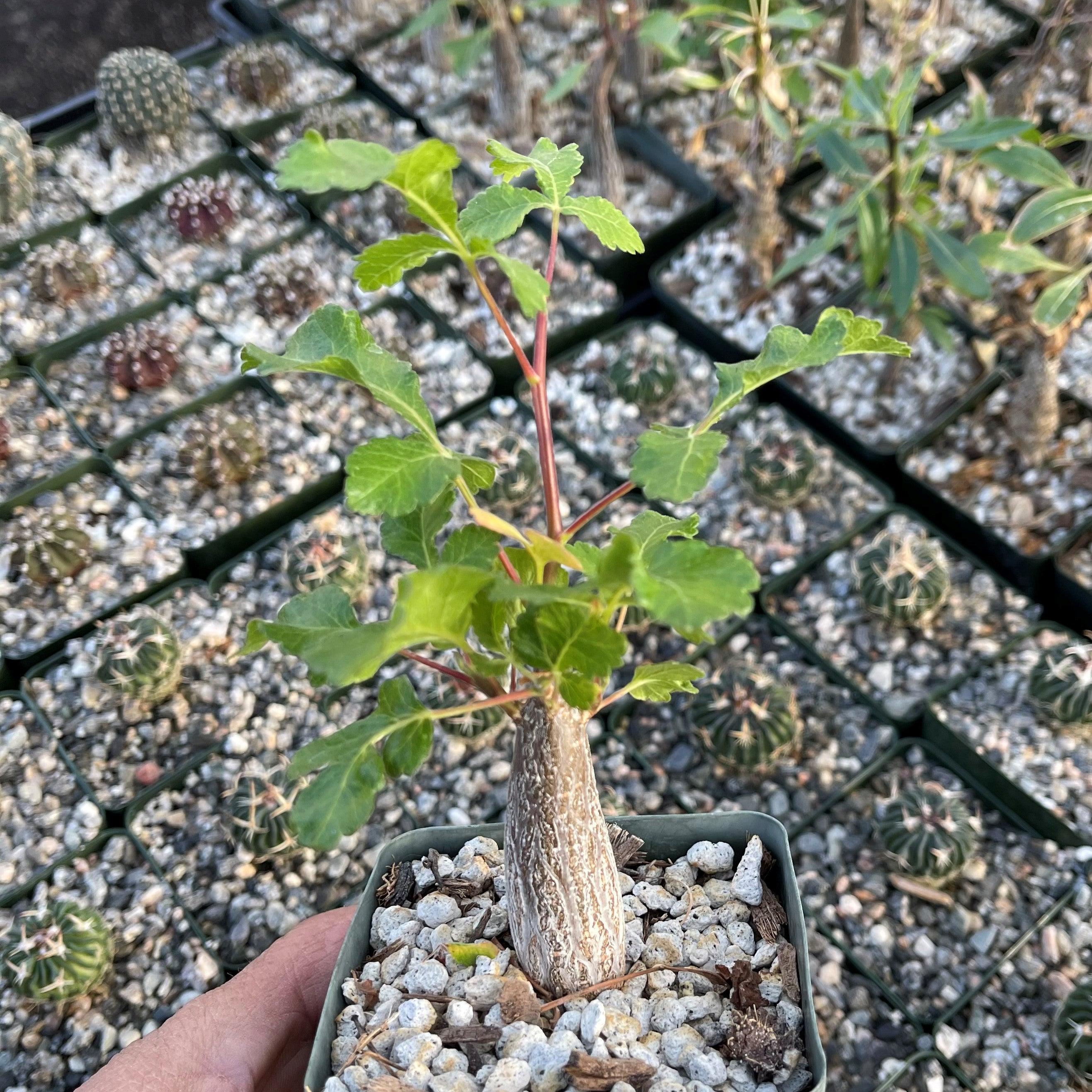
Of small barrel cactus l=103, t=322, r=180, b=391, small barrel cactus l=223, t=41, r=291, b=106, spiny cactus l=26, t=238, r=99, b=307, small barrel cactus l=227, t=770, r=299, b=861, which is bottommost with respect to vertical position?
small barrel cactus l=227, t=770, r=299, b=861

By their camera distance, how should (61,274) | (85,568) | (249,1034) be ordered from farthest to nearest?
(61,274) → (85,568) → (249,1034)

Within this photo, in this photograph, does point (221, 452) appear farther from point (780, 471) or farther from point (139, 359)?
point (780, 471)

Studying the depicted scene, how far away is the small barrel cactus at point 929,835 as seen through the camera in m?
1.93

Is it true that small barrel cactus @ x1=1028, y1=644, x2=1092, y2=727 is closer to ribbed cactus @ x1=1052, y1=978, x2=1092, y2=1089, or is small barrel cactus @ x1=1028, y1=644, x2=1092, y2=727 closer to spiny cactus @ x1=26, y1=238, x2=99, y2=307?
ribbed cactus @ x1=1052, y1=978, x2=1092, y2=1089

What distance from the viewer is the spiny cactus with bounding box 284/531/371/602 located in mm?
2314

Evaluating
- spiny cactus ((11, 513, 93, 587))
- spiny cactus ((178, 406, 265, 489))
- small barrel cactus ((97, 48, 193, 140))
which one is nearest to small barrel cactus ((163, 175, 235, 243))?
small barrel cactus ((97, 48, 193, 140))

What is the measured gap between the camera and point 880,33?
3.45 metres

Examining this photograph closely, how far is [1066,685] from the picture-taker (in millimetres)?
2064

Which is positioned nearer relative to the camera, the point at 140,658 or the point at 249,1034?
the point at 249,1034

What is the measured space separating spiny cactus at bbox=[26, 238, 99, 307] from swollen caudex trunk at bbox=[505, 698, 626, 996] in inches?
85.6

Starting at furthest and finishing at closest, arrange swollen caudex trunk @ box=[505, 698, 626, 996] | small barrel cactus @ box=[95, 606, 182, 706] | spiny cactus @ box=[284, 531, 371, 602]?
spiny cactus @ box=[284, 531, 371, 602]
small barrel cactus @ box=[95, 606, 182, 706]
swollen caudex trunk @ box=[505, 698, 626, 996]

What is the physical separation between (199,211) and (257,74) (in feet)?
1.97

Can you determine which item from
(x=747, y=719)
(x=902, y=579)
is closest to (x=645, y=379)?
(x=902, y=579)

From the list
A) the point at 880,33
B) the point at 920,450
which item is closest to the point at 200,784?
the point at 920,450
